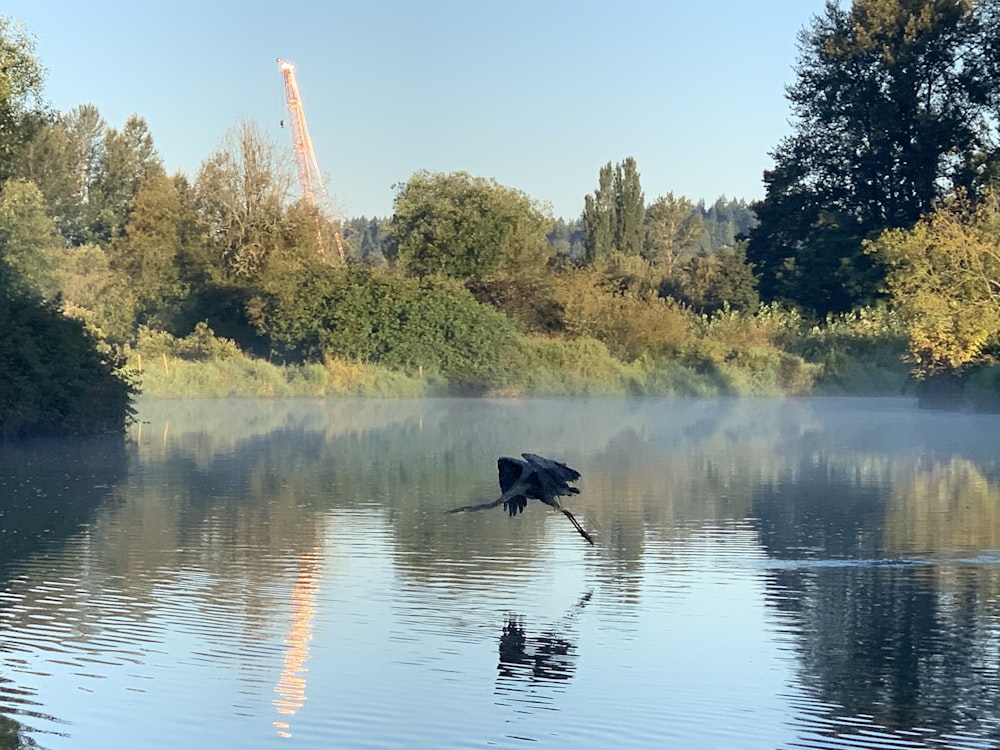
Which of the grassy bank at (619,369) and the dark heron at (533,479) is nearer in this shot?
the dark heron at (533,479)

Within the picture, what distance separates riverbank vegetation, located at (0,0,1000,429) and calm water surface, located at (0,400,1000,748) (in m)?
27.3

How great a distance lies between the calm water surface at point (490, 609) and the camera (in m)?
9.54

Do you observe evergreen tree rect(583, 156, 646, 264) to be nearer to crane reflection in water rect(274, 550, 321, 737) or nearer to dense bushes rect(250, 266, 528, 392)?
dense bushes rect(250, 266, 528, 392)

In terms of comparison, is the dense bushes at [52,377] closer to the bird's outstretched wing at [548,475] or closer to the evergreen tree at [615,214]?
the bird's outstretched wing at [548,475]

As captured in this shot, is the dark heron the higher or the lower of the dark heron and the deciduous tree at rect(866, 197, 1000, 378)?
the lower

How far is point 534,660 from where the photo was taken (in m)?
11.3

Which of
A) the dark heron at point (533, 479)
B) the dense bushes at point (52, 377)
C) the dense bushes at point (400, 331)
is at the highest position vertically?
the dense bushes at point (400, 331)

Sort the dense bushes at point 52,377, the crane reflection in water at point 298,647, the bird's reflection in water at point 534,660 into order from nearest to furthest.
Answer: the crane reflection in water at point 298,647, the bird's reflection in water at point 534,660, the dense bushes at point 52,377

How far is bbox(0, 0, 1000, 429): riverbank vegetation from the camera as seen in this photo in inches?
2234

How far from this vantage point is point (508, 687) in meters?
10.5

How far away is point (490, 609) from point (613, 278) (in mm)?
58948

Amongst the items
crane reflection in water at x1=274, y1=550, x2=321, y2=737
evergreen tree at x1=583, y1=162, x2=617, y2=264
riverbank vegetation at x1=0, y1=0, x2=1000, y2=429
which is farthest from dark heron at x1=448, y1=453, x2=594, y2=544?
evergreen tree at x1=583, y1=162, x2=617, y2=264

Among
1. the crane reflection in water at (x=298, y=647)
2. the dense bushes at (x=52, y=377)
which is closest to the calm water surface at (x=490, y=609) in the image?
the crane reflection in water at (x=298, y=647)

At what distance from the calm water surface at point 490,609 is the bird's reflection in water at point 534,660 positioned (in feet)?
0.11
